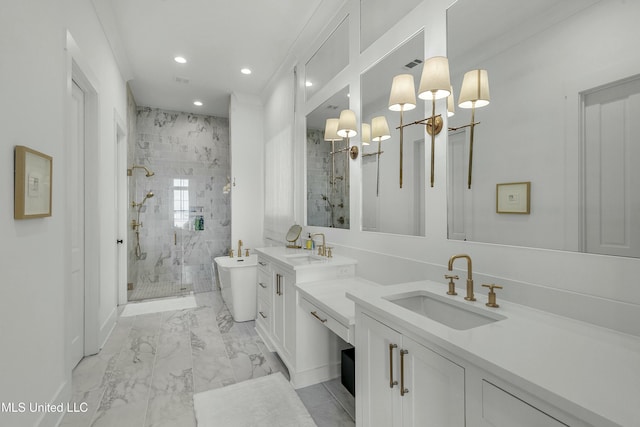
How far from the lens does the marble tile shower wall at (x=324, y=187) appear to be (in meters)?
2.55

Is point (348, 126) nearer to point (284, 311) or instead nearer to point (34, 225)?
point (284, 311)

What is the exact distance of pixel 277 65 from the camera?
3.74 meters

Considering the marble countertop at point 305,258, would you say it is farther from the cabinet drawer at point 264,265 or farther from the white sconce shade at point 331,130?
the white sconce shade at point 331,130

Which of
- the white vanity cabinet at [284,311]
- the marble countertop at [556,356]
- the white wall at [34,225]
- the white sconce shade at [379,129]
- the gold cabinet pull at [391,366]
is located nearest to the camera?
the marble countertop at [556,356]

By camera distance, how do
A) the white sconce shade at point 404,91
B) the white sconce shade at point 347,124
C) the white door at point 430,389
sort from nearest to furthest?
the white door at point 430,389 → the white sconce shade at point 404,91 → the white sconce shade at point 347,124

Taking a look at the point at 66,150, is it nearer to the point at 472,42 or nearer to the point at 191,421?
the point at 191,421

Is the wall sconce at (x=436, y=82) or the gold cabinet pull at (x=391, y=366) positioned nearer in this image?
the gold cabinet pull at (x=391, y=366)

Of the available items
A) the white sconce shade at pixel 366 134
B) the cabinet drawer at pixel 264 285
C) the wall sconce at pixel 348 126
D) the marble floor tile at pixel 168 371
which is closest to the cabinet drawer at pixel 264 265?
the cabinet drawer at pixel 264 285

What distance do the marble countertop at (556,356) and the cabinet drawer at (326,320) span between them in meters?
0.41

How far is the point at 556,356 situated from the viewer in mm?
818

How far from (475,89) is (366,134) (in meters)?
0.91

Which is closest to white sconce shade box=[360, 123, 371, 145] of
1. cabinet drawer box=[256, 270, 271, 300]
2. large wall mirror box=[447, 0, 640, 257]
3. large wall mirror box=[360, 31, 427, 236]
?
large wall mirror box=[360, 31, 427, 236]

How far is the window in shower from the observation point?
5164 mm

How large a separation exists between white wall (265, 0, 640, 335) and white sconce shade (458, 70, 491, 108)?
0.16 metres
